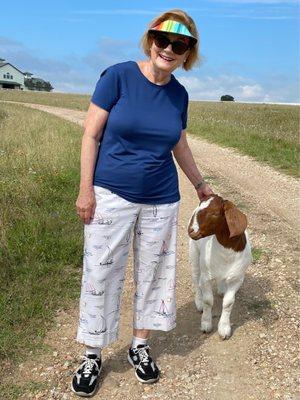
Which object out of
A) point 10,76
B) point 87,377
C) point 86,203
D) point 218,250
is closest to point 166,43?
point 86,203

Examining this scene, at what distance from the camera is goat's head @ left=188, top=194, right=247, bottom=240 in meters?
3.30

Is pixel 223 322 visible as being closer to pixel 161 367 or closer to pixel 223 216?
pixel 161 367

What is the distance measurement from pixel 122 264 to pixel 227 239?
85 cm

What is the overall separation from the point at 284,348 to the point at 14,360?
209cm

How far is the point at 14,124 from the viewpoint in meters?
16.6

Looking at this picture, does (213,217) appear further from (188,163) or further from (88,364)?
(88,364)

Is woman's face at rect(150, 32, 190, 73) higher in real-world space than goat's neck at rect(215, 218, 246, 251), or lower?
higher

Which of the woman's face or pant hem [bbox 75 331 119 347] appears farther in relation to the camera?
pant hem [bbox 75 331 119 347]

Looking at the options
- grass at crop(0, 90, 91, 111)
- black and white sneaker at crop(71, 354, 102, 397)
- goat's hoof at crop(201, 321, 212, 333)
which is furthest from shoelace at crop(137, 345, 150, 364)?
grass at crop(0, 90, 91, 111)

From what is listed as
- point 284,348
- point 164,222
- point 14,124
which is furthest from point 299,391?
point 14,124

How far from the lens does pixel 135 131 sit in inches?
112

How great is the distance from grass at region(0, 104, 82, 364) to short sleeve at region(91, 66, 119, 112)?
2036 millimetres

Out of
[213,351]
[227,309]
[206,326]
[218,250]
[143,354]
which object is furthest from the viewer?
[206,326]

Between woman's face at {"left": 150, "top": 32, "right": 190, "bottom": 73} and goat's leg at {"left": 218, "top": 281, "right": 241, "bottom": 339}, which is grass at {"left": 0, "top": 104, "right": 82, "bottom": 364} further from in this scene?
woman's face at {"left": 150, "top": 32, "right": 190, "bottom": 73}
